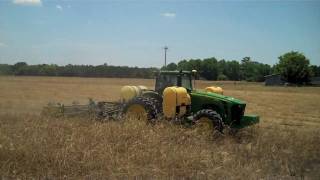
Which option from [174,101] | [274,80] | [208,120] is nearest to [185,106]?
[174,101]

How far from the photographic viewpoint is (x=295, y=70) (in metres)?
102

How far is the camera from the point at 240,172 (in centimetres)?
738

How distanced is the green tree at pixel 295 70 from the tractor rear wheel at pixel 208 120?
308 feet

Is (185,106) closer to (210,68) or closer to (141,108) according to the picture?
(141,108)

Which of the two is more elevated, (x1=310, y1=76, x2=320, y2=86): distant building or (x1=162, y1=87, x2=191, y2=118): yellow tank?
(x1=162, y1=87, x2=191, y2=118): yellow tank

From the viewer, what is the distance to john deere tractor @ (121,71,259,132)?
1255cm

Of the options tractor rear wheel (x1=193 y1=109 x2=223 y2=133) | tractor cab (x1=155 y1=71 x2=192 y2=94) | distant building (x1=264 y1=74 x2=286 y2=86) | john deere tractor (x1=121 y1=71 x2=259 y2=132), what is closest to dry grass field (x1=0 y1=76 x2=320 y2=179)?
tractor rear wheel (x1=193 y1=109 x2=223 y2=133)

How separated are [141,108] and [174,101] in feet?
3.66

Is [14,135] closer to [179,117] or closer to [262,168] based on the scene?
[262,168]

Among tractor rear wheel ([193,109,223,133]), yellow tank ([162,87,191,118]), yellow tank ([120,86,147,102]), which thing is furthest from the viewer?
yellow tank ([120,86,147,102])

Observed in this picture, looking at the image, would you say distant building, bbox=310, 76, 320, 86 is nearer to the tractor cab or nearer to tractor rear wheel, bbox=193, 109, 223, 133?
the tractor cab

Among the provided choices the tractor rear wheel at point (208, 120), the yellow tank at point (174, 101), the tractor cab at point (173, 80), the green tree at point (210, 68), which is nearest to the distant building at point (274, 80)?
the green tree at point (210, 68)

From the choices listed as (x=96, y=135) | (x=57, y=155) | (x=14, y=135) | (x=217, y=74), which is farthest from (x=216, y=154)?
(x=217, y=74)

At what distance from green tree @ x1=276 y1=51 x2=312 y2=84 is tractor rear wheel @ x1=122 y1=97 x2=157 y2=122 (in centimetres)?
9370
